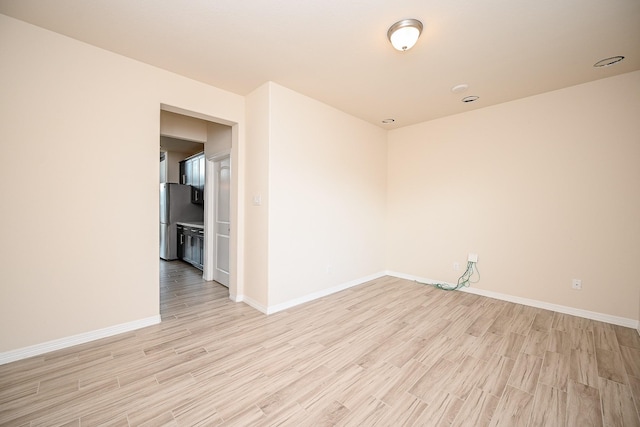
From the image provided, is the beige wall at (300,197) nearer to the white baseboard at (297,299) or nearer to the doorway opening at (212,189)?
the white baseboard at (297,299)

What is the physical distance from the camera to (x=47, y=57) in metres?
2.22

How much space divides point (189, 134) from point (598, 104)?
5.53m

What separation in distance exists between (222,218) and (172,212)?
263 centimetres

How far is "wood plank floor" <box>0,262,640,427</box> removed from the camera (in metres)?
1.59

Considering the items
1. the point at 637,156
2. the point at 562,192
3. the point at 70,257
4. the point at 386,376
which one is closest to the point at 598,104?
the point at 637,156

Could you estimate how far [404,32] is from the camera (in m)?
2.05

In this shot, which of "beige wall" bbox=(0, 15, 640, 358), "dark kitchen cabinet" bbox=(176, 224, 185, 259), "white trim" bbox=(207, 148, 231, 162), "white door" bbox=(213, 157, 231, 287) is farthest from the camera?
"dark kitchen cabinet" bbox=(176, 224, 185, 259)

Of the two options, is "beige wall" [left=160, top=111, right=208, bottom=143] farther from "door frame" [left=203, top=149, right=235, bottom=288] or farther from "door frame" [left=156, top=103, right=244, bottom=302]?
"door frame" [left=156, top=103, right=244, bottom=302]

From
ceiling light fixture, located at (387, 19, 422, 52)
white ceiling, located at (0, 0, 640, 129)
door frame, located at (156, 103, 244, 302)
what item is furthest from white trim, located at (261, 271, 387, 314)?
ceiling light fixture, located at (387, 19, 422, 52)

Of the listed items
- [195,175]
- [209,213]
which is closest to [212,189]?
[209,213]

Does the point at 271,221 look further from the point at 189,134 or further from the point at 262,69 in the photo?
the point at 189,134

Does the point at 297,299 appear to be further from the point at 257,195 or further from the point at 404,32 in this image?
the point at 404,32

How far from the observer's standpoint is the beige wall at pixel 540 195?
2.86 m

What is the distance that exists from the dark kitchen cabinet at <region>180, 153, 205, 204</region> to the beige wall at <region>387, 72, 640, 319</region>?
4.52 m
